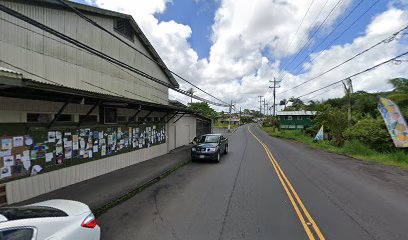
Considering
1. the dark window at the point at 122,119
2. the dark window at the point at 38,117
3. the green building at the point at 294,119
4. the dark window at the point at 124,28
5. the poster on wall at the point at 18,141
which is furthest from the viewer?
the green building at the point at 294,119

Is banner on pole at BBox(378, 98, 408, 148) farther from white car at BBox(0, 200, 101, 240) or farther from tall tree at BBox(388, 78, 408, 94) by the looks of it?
white car at BBox(0, 200, 101, 240)

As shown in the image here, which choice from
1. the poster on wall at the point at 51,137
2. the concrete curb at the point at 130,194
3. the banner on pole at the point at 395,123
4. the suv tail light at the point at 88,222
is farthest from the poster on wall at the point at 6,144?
the banner on pole at the point at 395,123

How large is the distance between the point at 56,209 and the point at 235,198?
521cm

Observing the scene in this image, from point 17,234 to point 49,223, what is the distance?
0.39 meters

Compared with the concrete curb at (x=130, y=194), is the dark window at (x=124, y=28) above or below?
above

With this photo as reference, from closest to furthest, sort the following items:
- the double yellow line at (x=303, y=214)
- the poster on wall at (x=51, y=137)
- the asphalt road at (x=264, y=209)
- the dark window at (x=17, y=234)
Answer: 1. the dark window at (x=17, y=234)
2. the double yellow line at (x=303, y=214)
3. the asphalt road at (x=264, y=209)
4. the poster on wall at (x=51, y=137)

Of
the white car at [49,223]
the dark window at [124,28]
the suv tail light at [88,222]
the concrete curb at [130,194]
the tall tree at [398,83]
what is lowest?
the concrete curb at [130,194]

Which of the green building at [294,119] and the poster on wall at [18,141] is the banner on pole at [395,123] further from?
the green building at [294,119]

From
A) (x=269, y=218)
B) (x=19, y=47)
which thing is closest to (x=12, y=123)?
(x=19, y=47)

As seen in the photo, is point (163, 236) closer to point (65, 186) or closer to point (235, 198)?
point (235, 198)

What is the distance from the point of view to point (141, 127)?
1451cm

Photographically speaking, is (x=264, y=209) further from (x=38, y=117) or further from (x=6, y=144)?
(x=38, y=117)

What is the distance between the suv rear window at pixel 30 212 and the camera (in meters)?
3.53

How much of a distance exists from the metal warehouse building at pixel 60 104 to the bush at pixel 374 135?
17505 millimetres
